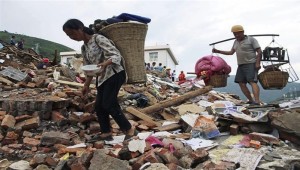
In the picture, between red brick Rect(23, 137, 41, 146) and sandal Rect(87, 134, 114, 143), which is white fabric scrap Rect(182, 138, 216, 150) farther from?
red brick Rect(23, 137, 41, 146)

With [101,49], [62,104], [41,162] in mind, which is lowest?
[41,162]

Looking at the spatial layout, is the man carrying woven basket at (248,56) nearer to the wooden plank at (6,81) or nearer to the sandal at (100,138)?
the sandal at (100,138)

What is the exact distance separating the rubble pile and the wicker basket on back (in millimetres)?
744

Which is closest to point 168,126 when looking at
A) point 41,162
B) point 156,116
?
point 156,116

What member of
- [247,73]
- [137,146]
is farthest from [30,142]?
[247,73]

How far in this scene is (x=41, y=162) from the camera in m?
3.22

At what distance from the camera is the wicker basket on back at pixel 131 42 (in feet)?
13.7

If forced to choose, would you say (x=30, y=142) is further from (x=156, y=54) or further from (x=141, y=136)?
(x=156, y=54)

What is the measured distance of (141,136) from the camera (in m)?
3.92

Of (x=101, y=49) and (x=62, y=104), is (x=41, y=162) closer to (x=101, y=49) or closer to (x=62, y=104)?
(x=101, y=49)

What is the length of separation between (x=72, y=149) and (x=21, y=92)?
2.62m

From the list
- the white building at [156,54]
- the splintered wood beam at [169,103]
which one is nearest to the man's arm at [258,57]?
the splintered wood beam at [169,103]

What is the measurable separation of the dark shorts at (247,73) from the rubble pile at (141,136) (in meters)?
0.72

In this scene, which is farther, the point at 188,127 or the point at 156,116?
the point at 156,116
